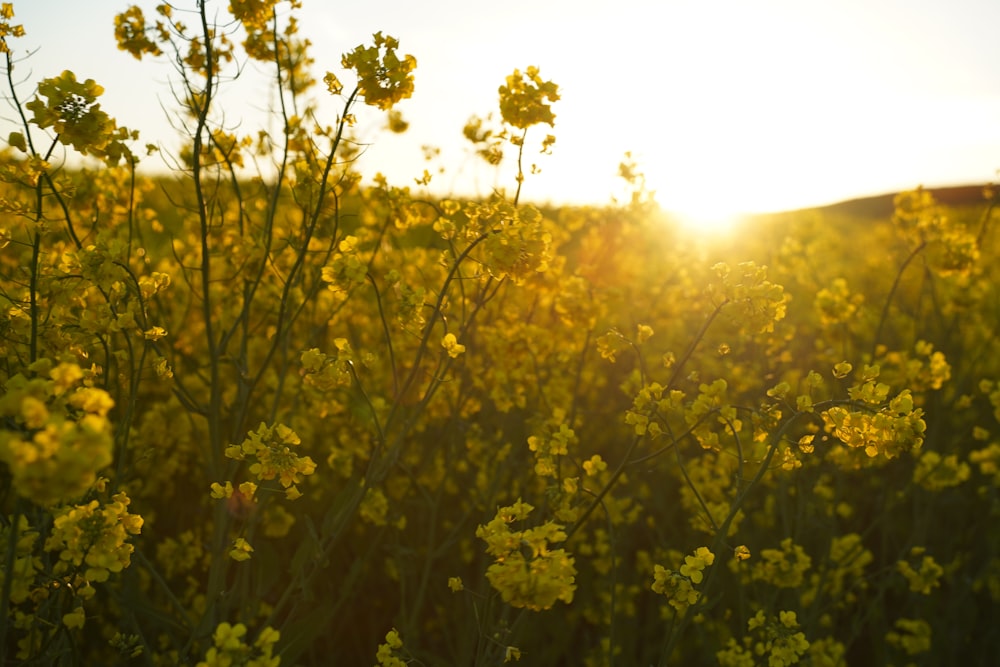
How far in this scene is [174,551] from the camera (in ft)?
12.4

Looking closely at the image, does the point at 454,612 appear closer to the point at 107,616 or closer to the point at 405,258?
the point at 107,616

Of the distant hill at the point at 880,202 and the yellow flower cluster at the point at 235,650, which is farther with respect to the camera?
the distant hill at the point at 880,202

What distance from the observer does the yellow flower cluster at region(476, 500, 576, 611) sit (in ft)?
5.68

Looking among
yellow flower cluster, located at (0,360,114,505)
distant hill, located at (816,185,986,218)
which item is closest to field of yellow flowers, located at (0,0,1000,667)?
yellow flower cluster, located at (0,360,114,505)

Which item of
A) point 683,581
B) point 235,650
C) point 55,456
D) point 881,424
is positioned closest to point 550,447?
point 683,581

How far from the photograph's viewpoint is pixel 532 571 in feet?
5.75

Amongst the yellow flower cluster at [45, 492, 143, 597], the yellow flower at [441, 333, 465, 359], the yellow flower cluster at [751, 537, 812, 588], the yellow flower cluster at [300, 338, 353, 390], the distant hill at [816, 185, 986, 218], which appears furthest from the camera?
the distant hill at [816, 185, 986, 218]

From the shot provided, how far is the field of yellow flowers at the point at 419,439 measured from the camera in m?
2.22

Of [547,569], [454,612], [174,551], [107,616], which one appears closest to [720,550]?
[547,569]

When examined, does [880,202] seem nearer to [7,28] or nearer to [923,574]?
[923,574]

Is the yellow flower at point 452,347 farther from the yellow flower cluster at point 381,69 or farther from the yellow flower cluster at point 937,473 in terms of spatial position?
the yellow flower cluster at point 937,473

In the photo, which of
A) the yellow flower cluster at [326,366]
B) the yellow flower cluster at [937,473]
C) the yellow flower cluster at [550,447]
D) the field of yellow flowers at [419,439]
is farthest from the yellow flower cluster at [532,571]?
the yellow flower cluster at [937,473]

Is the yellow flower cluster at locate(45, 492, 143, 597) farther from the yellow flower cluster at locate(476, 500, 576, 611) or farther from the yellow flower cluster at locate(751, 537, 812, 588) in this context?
the yellow flower cluster at locate(751, 537, 812, 588)

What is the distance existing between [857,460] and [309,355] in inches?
99.4
